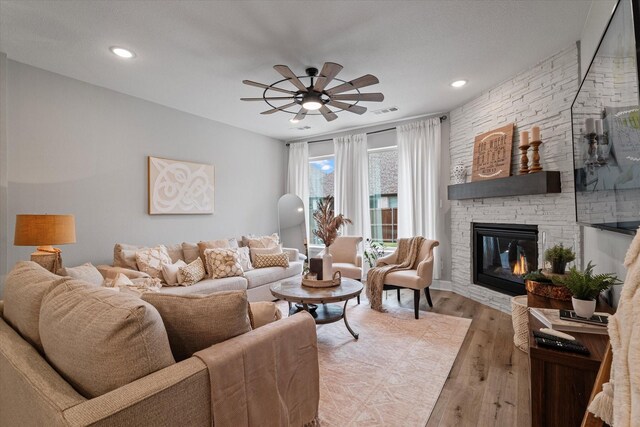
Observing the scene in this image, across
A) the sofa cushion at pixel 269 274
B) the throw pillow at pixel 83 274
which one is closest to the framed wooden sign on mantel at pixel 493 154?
the sofa cushion at pixel 269 274

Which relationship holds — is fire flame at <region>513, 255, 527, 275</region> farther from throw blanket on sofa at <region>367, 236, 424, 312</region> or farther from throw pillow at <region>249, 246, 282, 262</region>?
throw pillow at <region>249, 246, 282, 262</region>

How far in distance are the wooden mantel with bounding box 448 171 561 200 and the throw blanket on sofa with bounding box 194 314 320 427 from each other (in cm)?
286

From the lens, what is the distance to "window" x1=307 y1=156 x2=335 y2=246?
6.17m

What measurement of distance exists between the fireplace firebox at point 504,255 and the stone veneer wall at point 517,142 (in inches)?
3.4

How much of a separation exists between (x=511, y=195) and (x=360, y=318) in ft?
7.32

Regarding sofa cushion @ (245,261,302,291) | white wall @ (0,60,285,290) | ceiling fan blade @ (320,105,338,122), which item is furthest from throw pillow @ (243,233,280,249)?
ceiling fan blade @ (320,105,338,122)

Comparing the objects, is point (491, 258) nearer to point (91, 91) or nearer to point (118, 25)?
point (118, 25)

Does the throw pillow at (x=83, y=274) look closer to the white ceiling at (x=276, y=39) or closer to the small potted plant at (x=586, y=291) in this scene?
the white ceiling at (x=276, y=39)

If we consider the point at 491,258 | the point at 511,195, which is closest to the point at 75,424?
the point at 511,195

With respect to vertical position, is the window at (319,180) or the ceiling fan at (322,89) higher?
the ceiling fan at (322,89)

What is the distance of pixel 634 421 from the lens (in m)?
0.52

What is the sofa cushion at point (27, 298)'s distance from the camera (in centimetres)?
130

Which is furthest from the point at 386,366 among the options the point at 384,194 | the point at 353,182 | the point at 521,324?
the point at 353,182

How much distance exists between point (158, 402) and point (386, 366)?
78.4 inches
